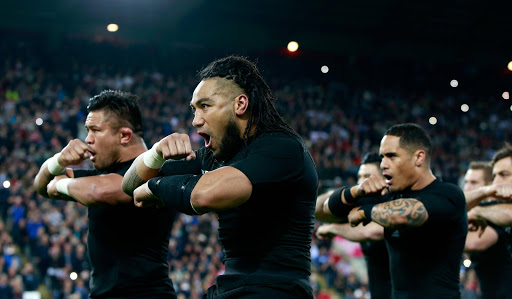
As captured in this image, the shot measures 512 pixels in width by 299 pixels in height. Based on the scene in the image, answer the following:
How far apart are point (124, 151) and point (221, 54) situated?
18133mm

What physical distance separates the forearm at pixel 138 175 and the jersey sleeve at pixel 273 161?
2.52ft

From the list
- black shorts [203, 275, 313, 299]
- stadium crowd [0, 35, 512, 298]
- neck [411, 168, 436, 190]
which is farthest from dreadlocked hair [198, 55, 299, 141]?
stadium crowd [0, 35, 512, 298]

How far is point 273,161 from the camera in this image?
8.38 ft

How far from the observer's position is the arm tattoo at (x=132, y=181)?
328 centimetres

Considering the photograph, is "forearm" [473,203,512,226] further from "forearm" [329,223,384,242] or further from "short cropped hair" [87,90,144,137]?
"short cropped hair" [87,90,144,137]

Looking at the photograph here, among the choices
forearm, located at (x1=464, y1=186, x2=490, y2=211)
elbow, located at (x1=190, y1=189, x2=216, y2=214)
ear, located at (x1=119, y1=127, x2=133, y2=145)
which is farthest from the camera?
forearm, located at (x1=464, y1=186, x2=490, y2=211)

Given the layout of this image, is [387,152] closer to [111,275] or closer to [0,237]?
[111,275]

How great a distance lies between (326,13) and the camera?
20.8m

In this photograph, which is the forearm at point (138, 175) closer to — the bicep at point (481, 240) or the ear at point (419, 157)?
the ear at point (419, 157)

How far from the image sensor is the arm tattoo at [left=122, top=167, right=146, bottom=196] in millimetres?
3281

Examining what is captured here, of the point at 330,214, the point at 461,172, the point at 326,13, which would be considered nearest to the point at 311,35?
the point at 326,13

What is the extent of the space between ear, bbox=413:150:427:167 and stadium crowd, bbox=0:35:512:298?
7.86 metres

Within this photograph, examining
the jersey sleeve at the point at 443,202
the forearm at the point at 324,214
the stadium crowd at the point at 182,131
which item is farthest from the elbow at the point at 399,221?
the stadium crowd at the point at 182,131

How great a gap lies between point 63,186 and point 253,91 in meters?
1.82
